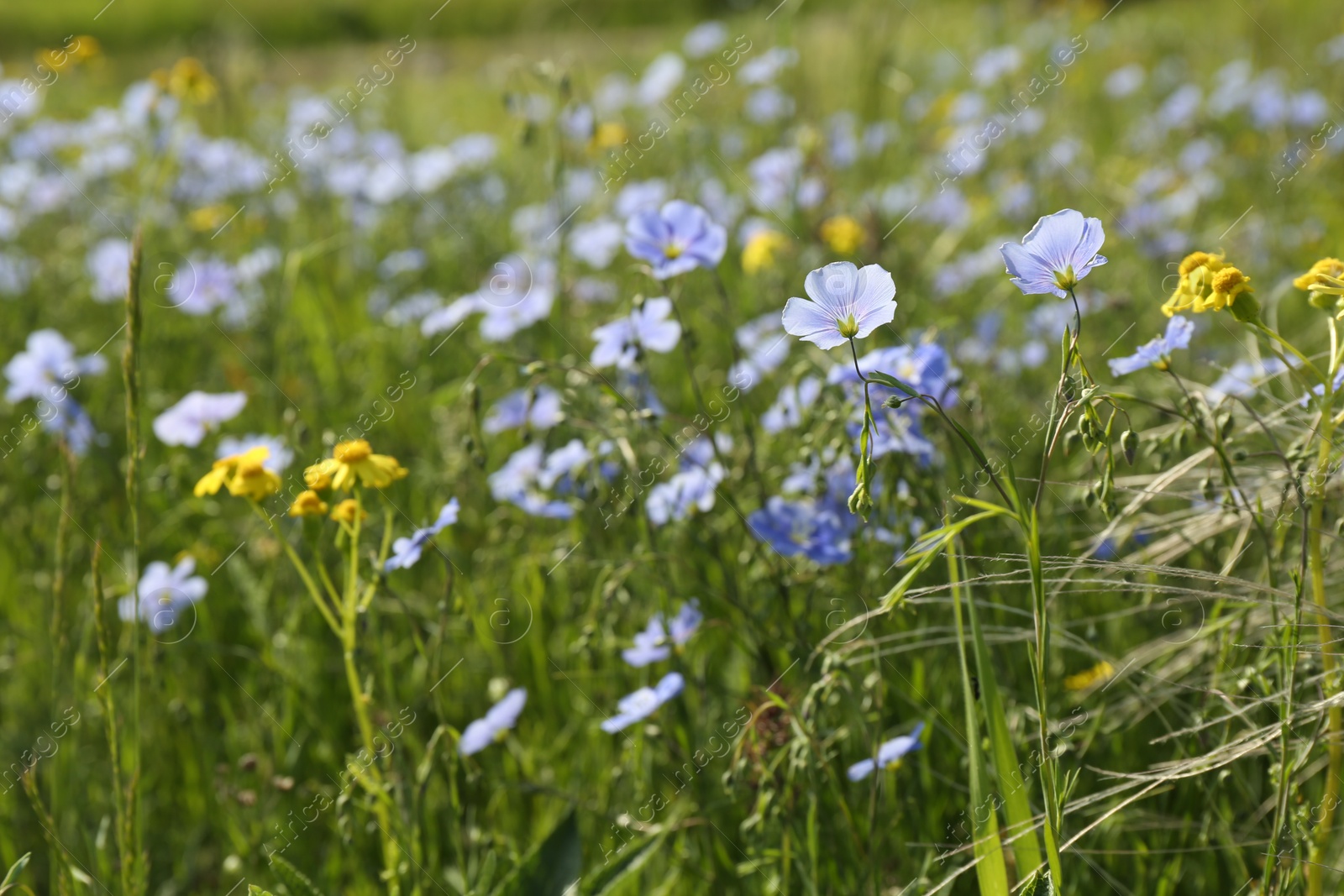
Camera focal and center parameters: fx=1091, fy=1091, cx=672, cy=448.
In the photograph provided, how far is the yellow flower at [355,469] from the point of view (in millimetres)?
1287

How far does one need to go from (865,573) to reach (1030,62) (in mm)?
4406

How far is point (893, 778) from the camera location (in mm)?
1532

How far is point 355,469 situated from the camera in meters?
Answer: 1.29

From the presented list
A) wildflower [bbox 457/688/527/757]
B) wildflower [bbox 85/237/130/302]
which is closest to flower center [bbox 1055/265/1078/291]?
wildflower [bbox 457/688/527/757]

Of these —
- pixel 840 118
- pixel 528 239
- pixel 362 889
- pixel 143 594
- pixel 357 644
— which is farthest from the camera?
pixel 840 118

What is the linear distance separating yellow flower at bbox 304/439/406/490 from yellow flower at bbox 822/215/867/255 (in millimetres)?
1690

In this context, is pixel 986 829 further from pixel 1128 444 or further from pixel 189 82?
pixel 189 82

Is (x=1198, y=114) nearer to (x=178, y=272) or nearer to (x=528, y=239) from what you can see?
(x=528, y=239)

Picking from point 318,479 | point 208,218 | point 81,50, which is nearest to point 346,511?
point 318,479

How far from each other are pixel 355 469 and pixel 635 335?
19.7 inches

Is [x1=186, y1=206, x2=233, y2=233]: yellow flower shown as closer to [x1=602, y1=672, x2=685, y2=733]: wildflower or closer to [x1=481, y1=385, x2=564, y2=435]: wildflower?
[x1=481, y1=385, x2=564, y2=435]: wildflower

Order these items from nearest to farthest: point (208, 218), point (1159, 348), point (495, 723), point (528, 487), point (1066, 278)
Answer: point (1066, 278) < point (1159, 348) < point (495, 723) < point (528, 487) < point (208, 218)

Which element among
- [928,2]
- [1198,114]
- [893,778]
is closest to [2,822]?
[893,778]

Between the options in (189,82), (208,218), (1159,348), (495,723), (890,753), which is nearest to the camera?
(1159,348)
